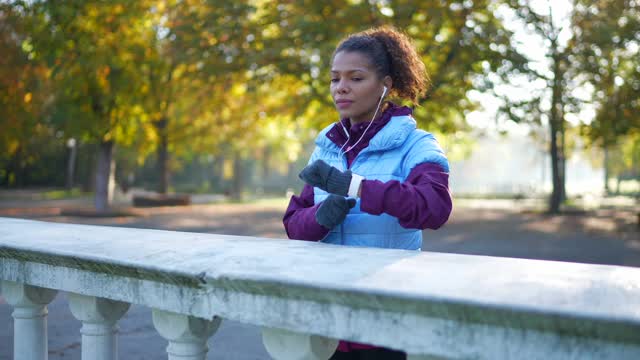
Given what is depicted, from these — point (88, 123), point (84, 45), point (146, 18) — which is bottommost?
point (88, 123)

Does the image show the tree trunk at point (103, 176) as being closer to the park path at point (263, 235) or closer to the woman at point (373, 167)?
the park path at point (263, 235)

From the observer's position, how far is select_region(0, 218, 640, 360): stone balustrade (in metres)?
1.18

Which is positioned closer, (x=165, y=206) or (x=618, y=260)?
(x=618, y=260)

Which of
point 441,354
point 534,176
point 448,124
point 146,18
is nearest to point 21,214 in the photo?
point 146,18

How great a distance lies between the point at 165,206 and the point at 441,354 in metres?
24.4

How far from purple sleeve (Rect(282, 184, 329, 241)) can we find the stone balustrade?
209 millimetres

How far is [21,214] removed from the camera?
19.2 meters

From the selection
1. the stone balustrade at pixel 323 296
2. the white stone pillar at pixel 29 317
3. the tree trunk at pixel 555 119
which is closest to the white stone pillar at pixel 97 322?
the stone balustrade at pixel 323 296

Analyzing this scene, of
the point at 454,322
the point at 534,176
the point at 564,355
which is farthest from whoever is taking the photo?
the point at 534,176

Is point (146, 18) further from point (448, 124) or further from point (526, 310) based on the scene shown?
point (526, 310)

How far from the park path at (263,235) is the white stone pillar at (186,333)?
9.24 feet

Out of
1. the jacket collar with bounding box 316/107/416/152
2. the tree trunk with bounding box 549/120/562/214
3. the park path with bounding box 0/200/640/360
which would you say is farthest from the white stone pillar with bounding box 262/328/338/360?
the tree trunk with bounding box 549/120/562/214

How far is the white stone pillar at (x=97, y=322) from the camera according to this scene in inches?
82.8

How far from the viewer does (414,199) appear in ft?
7.25
